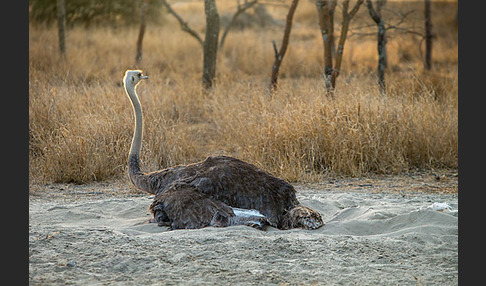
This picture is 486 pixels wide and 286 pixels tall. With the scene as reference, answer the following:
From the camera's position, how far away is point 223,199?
15.1 ft

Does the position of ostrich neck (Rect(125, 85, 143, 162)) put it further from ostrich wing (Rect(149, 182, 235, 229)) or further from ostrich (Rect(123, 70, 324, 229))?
ostrich wing (Rect(149, 182, 235, 229))

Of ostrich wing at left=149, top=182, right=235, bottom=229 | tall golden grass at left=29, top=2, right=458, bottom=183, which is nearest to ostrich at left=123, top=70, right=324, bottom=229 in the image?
ostrich wing at left=149, top=182, right=235, bottom=229

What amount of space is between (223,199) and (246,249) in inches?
28.0

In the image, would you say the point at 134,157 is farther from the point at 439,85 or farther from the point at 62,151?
the point at 439,85

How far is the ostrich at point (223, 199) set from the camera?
4512 mm

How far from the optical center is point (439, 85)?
11016 millimetres

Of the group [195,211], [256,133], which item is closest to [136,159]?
[195,211]

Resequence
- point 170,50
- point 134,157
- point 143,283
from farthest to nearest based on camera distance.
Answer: point 170,50 → point 134,157 → point 143,283

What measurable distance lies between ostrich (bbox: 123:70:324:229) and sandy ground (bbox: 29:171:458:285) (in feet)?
0.40

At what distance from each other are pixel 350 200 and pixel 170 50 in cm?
1238

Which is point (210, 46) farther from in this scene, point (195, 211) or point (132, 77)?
point (195, 211)

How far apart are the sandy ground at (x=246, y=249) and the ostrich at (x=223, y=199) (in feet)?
0.40

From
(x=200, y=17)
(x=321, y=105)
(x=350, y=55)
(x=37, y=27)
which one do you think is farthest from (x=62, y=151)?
(x=200, y=17)

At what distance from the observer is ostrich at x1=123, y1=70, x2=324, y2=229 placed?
4.51 m
